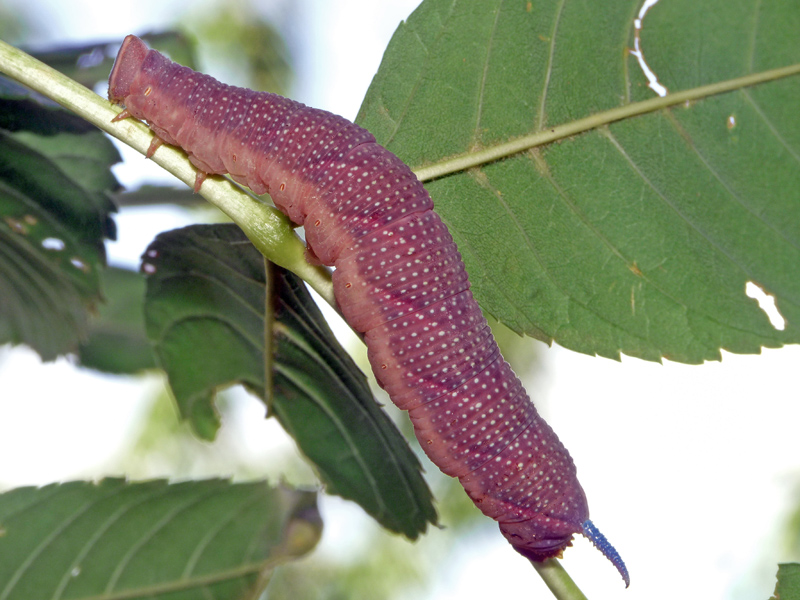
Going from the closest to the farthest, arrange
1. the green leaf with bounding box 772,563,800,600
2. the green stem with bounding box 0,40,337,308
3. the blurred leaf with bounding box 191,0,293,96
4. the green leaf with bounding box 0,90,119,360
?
the green stem with bounding box 0,40,337,308 < the green leaf with bounding box 772,563,800,600 < the green leaf with bounding box 0,90,119,360 < the blurred leaf with bounding box 191,0,293,96

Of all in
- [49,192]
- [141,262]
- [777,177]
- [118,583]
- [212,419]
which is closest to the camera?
[777,177]

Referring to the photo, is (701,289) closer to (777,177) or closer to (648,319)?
(648,319)

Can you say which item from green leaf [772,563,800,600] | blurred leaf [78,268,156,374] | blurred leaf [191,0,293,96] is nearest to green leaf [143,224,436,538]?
green leaf [772,563,800,600]

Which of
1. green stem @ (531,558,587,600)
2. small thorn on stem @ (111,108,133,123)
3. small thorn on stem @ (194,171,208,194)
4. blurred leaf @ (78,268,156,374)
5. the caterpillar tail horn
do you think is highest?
small thorn on stem @ (111,108,133,123)

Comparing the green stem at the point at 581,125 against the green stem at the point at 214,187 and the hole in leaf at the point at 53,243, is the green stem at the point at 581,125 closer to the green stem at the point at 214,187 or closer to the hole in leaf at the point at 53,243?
the green stem at the point at 214,187

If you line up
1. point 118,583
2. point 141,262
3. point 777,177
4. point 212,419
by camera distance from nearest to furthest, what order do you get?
point 777,177 < point 118,583 < point 141,262 < point 212,419

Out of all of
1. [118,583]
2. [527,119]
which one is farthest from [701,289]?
[118,583]

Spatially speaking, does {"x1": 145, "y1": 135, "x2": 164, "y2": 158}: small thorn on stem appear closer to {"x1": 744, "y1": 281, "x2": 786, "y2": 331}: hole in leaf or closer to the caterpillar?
the caterpillar
